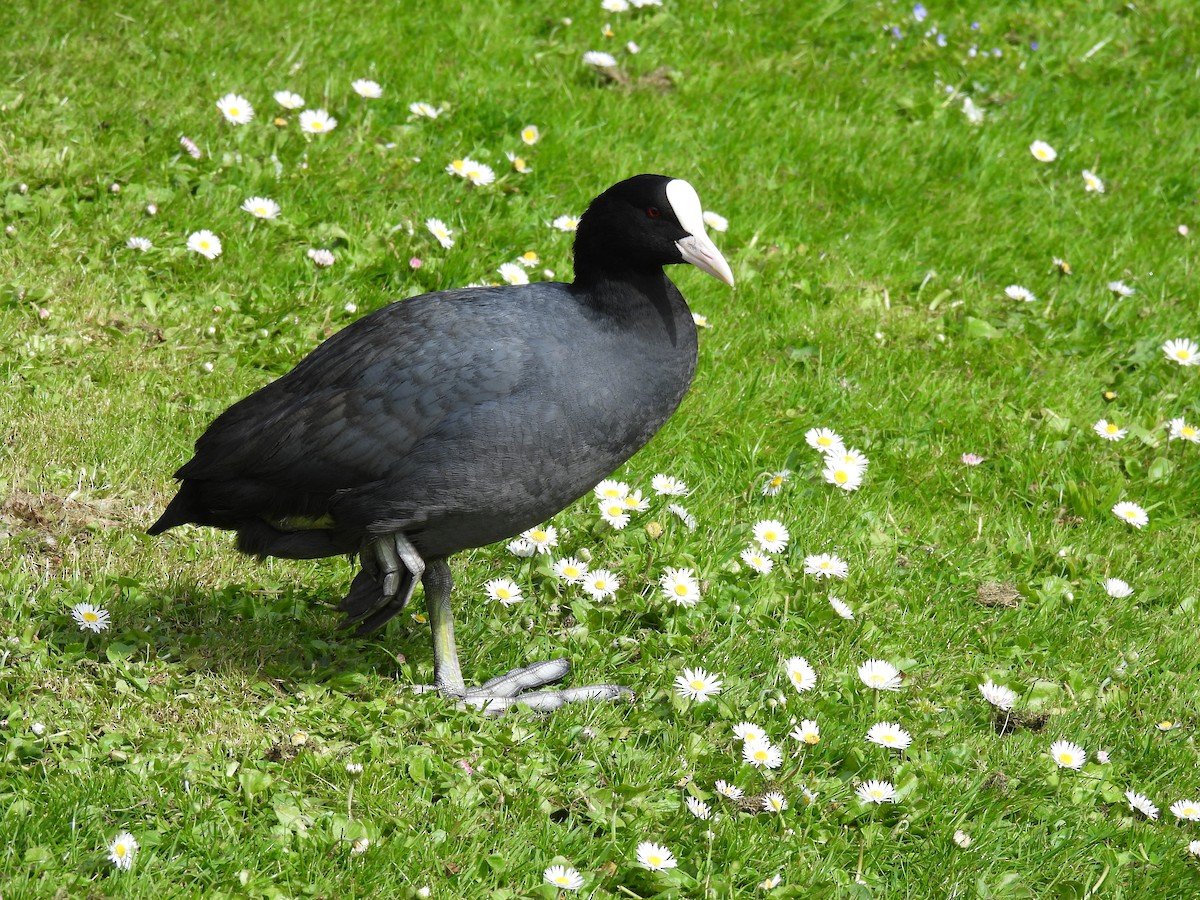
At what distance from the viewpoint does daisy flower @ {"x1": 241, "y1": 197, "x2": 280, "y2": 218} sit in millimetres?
5051

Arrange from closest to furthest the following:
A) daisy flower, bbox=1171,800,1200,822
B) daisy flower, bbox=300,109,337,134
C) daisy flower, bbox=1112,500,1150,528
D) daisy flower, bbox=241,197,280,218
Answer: daisy flower, bbox=1171,800,1200,822 → daisy flower, bbox=1112,500,1150,528 → daisy flower, bbox=241,197,280,218 → daisy flower, bbox=300,109,337,134

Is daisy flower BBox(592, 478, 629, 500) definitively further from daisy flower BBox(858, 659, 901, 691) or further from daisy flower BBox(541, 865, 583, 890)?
daisy flower BBox(541, 865, 583, 890)

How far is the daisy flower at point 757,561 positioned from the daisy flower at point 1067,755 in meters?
0.97

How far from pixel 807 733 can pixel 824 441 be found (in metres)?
1.42

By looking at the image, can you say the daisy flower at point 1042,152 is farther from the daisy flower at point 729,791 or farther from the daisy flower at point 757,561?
the daisy flower at point 729,791

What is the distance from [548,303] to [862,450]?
1757 millimetres

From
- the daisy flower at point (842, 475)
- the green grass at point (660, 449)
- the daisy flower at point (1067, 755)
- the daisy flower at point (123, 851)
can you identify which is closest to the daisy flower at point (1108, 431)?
the green grass at point (660, 449)

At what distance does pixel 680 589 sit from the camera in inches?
155

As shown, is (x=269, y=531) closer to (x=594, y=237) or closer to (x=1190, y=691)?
(x=594, y=237)

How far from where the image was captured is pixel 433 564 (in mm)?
3689

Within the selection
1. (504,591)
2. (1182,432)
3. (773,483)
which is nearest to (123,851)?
(504,591)

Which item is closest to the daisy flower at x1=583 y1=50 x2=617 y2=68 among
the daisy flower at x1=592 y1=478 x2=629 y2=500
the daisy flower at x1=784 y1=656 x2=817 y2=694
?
the daisy flower at x1=592 y1=478 x2=629 y2=500

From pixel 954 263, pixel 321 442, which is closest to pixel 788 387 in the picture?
pixel 954 263

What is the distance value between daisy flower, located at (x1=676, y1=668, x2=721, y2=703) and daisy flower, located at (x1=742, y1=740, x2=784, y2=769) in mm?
201
